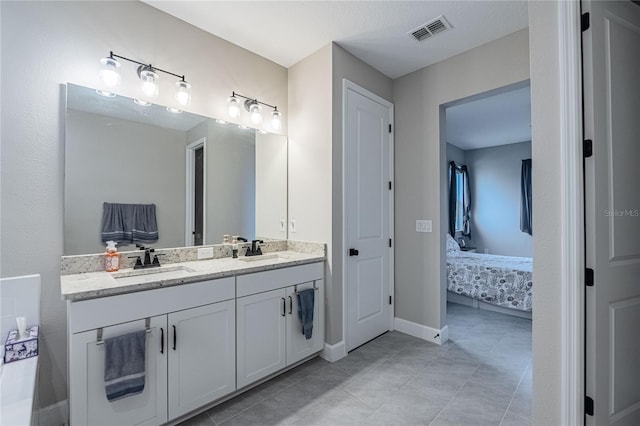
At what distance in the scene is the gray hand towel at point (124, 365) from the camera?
1.43 meters

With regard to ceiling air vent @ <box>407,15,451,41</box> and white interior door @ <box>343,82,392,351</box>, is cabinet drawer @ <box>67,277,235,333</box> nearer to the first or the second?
white interior door @ <box>343,82,392,351</box>

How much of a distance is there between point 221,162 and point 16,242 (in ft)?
4.54

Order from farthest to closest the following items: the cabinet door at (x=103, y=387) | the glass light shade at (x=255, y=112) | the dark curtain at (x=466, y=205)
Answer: the dark curtain at (x=466, y=205) → the glass light shade at (x=255, y=112) → the cabinet door at (x=103, y=387)

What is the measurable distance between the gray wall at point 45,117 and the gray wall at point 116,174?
0.22 feet

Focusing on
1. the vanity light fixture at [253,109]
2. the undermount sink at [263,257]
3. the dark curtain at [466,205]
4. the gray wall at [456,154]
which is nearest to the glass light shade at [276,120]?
the vanity light fixture at [253,109]

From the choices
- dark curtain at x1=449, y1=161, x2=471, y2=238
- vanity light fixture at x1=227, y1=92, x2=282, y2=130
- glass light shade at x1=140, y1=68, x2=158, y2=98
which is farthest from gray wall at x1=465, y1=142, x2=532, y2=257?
glass light shade at x1=140, y1=68, x2=158, y2=98

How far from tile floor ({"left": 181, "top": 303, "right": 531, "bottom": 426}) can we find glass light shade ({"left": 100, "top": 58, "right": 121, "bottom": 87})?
2.19 metres

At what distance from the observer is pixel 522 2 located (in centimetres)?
206

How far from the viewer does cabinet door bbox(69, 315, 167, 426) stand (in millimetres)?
1377

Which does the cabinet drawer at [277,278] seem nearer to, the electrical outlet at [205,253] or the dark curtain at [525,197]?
the electrical outlet at [205,253]

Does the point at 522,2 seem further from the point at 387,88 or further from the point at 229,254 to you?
the point at 229,254

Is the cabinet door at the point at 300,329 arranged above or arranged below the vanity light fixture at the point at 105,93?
below

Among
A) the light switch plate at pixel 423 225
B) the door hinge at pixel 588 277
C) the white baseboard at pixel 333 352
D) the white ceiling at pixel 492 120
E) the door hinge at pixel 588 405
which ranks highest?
the white ceiling at pixel 492 120

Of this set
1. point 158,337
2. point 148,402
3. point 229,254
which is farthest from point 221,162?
point 148,402
